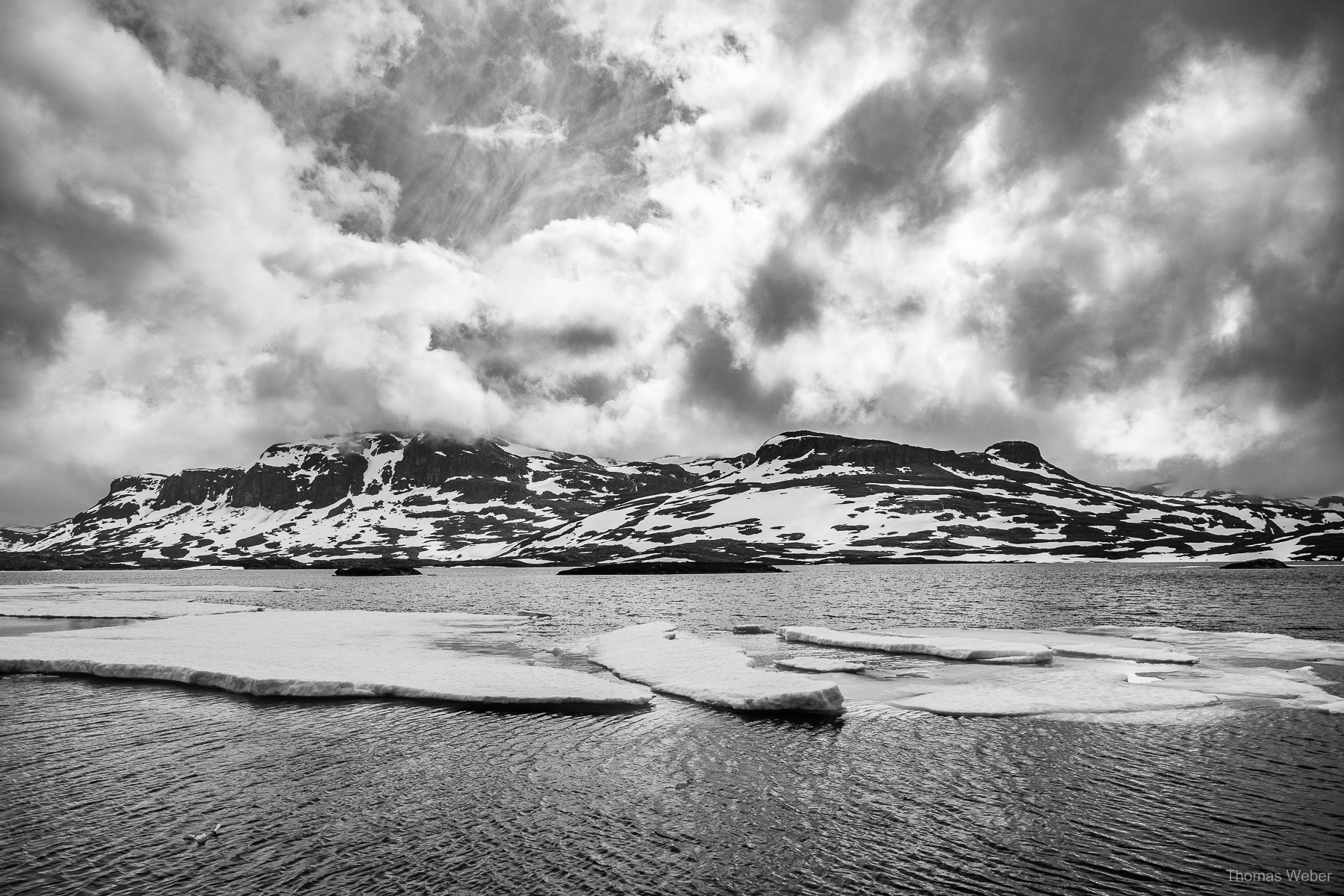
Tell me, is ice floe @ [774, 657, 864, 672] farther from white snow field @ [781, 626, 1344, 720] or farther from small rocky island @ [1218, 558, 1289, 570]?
small rocky island @ [1218, 558, 1289, 570]

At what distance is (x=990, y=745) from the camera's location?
21156 millimetres

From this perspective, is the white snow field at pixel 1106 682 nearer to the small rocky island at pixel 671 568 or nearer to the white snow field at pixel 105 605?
the white snow field at pixel 105 605

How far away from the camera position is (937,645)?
1578 inches

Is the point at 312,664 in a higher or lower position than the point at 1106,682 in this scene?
lower

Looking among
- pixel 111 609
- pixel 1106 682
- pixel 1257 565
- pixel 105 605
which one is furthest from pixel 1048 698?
pixel 1257 565

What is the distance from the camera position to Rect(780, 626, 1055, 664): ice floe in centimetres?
3662

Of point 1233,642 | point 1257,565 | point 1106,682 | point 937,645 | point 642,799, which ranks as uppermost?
point 1257,565

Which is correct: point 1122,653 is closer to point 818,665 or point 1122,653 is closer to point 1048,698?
point 1048,698

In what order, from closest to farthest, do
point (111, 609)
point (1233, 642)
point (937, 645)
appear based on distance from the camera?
point (937, 645) → point (1233, 642) → point (111, 609)

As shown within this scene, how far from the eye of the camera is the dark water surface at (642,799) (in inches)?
520

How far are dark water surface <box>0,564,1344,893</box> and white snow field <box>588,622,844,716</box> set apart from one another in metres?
1.26

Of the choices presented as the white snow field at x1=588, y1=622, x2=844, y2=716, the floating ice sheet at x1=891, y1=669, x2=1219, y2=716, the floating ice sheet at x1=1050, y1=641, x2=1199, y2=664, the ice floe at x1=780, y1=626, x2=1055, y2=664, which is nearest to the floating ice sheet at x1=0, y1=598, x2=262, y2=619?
the white snow field at x1=588, y1=622, x2=844, y2=716

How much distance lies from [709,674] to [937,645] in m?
15.5

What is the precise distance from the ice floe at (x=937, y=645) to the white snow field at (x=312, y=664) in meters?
18.1
